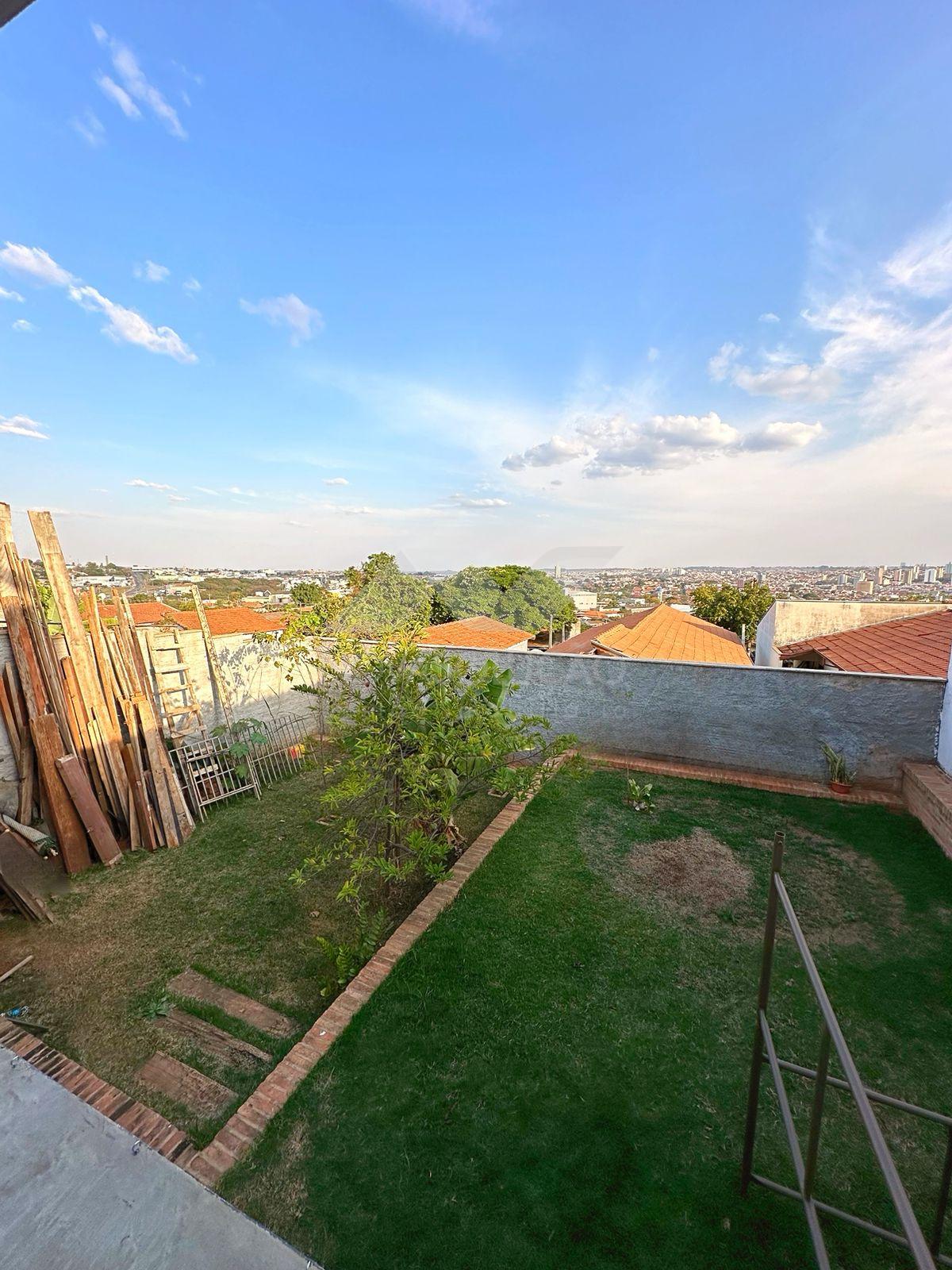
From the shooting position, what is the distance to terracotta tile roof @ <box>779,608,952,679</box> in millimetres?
6520

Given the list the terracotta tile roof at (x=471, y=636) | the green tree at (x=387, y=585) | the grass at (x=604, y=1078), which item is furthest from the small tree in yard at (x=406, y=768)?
the green tree at (x=387, y=585)

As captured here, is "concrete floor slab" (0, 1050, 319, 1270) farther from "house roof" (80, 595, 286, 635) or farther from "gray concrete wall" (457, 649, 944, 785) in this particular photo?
"house roof" (80, 595, 286, 635)

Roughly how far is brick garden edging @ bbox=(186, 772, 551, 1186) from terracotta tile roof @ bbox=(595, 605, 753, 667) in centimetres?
578

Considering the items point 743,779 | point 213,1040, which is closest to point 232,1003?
point 213,1040

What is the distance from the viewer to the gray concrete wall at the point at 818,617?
12.6m

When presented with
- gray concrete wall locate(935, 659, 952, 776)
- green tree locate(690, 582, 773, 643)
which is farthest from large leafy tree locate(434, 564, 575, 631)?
gray concrete wall locate(935, 659, 952, 776)

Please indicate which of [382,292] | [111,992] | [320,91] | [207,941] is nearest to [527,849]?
[207,941]

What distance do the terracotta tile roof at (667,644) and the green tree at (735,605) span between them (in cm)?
1223

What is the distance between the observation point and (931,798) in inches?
193

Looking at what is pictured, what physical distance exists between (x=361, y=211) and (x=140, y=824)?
10.7 meters

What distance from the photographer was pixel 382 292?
35.3 ft

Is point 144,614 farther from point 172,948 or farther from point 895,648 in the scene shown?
point 895,648

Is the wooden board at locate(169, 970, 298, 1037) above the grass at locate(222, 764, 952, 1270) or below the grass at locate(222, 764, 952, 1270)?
below

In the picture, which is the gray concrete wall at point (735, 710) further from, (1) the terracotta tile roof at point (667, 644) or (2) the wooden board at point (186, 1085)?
(2) the wooden board at point (186, 1085)
